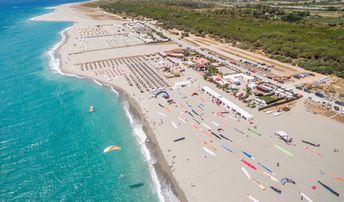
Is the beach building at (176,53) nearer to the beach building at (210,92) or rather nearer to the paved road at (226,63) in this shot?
the paved road at (226,63)

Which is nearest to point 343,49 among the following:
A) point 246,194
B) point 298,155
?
point 298,155

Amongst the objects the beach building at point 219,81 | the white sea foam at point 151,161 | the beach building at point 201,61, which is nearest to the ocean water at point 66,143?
the white sea foam at point 151,161

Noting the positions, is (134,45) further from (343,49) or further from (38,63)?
(343,49)

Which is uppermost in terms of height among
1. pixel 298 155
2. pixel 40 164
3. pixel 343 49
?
pixel 343 49

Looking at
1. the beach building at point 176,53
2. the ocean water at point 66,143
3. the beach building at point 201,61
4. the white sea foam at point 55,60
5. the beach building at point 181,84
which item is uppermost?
the beach building at point 176,53

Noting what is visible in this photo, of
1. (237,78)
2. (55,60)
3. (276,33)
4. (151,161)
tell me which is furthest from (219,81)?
(55,60)

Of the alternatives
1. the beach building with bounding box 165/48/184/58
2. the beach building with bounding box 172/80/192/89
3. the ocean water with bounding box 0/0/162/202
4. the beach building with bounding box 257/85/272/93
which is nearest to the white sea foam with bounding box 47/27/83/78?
the ocean water with bounding box 0/0/162/202

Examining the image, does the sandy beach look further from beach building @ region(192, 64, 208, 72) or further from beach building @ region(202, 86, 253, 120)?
beach building @ region(192, 64, 208, 72)
